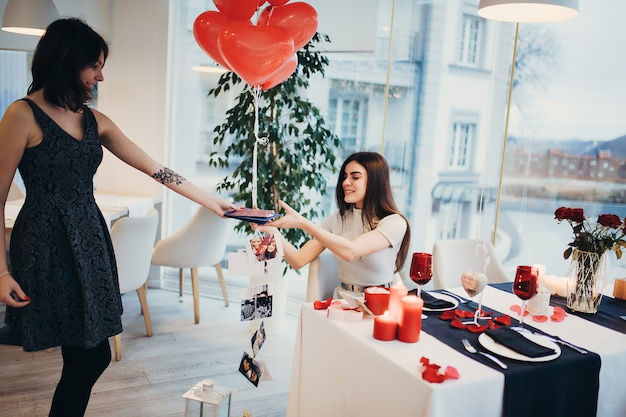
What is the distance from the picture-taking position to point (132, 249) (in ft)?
10.8

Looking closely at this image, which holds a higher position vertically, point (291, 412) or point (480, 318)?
point (480, 318)

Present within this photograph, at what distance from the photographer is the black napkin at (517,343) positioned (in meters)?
1.63

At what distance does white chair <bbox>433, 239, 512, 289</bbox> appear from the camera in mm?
2848

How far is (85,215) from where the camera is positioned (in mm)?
1846

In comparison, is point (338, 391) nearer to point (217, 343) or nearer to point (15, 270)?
point (15, 270)

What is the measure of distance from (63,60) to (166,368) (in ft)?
6.63

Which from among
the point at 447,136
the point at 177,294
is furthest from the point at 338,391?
the point at 177,294

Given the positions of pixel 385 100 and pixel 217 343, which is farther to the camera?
pixel 385 100

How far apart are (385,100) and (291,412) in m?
2.63

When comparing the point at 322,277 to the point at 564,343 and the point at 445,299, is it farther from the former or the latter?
the point at 564,343

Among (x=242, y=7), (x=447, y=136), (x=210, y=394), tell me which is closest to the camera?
(x=210, y=394)

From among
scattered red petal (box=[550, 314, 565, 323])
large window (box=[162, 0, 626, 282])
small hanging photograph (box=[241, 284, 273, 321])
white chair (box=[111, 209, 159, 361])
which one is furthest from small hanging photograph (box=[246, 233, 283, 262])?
large window (box=[162, 0, 626, 282])

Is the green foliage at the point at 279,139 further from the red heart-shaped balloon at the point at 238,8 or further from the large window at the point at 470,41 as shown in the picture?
the red heart-shaped balloon at the point at 238,8

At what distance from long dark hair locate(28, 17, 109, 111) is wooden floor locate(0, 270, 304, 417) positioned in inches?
63.7
